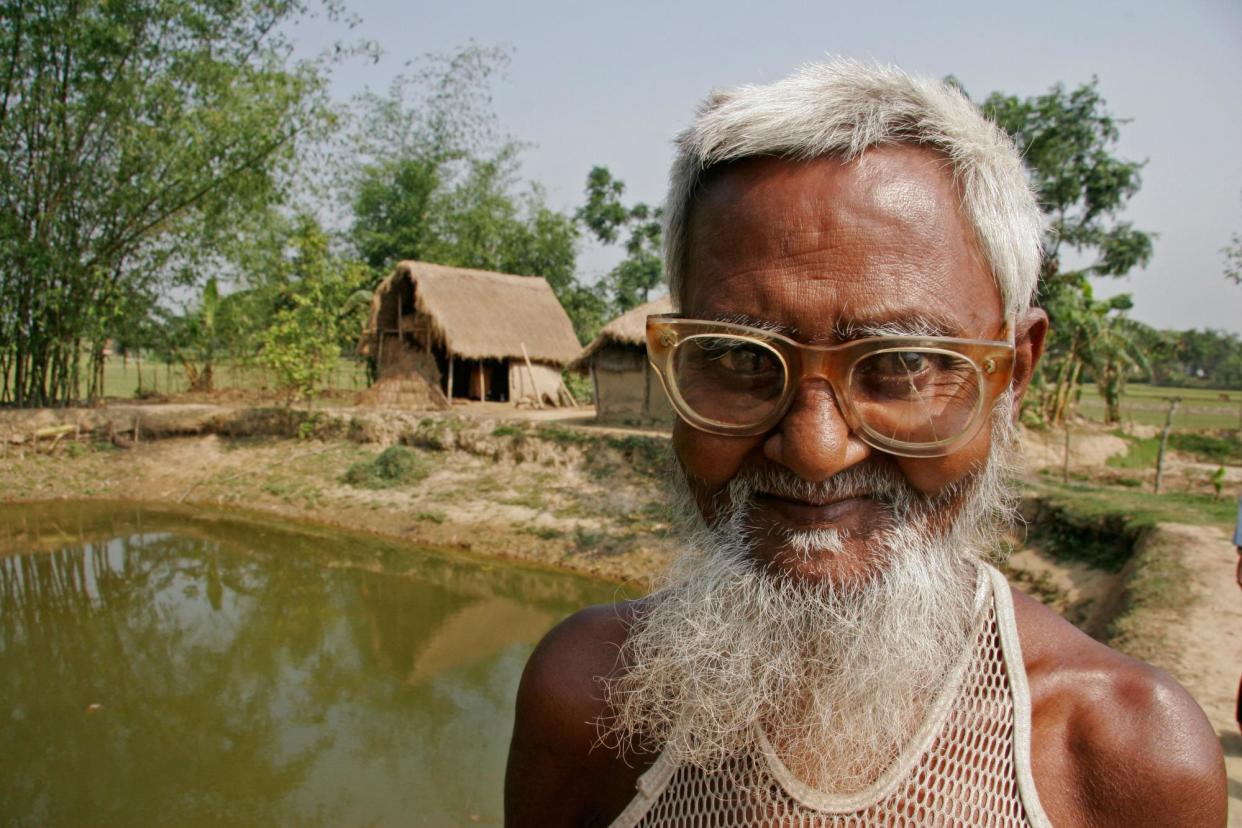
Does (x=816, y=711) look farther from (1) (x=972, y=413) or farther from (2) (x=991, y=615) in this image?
(1) (x=972, y=413)

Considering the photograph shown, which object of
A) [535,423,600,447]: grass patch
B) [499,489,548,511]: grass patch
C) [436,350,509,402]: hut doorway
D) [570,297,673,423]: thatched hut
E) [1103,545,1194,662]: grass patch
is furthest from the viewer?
[436,350,509,402]: hut doorway

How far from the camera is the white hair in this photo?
3.16 ft

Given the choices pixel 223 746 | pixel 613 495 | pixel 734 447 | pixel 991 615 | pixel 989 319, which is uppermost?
pixel 989 319

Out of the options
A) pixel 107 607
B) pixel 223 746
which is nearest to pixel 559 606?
pixel 223 746

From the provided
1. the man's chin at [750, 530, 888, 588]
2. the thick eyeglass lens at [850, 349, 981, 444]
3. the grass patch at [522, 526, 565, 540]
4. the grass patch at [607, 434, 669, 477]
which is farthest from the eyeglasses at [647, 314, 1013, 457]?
the grass patch at [607, 434, 669, 477]

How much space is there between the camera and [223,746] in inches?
241

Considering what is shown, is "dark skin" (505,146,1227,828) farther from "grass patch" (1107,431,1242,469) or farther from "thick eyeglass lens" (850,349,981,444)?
"grass patch" (1107,431,1242,469)

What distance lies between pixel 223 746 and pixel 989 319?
687 centimetres

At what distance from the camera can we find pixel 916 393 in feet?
3.15

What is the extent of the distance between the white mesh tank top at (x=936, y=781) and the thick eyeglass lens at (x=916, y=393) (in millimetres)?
304

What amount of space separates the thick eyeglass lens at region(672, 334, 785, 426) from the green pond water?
5.21m

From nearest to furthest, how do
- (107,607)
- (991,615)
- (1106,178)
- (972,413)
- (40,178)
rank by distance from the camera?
1. (972,413)
2. (991,615)
3. (107,607)
4. (40,178)
5. (1106,178)

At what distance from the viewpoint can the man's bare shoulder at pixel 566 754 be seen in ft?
3.86

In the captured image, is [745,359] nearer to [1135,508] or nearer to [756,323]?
[756,323]
